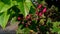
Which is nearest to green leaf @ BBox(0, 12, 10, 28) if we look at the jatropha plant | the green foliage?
the green foliage

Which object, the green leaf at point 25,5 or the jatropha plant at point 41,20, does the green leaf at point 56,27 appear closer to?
the jatropha plant at point 41,20

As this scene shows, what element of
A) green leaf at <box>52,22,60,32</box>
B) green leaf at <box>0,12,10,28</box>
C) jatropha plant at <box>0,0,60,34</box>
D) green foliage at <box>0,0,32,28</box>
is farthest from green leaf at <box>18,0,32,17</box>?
green leaf at <box>52,22,60,32</box>

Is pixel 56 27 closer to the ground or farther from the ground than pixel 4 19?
closer to the ground

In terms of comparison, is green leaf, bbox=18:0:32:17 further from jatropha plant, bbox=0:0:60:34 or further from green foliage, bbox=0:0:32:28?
jatropha plant, bbox=0:0:60:34

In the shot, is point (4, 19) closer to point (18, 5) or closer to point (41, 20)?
point (18, 5)

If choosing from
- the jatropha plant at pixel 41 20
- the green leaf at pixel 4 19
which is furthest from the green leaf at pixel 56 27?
the green leaf at pixel 4 19

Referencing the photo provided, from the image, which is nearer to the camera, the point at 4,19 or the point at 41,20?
the point at 4,19

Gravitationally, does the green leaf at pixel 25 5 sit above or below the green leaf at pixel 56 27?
above

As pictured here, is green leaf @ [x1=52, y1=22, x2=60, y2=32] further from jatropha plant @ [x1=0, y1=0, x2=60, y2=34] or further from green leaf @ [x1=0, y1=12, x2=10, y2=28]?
green leaf @ [x1=0, y1=12, x2=10, y2=28]

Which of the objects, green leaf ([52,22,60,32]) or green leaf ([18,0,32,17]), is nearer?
green leaf ([18,0,32,17])

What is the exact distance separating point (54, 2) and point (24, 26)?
335 mm

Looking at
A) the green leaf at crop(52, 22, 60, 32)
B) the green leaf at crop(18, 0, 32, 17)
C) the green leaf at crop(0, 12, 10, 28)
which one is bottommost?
the green leaf at crop(52, 22, 60, 32)

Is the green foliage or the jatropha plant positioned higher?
the green foliage

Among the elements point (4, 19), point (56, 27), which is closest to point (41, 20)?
point (56, 27)
